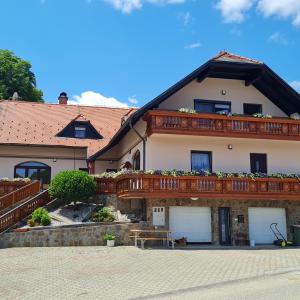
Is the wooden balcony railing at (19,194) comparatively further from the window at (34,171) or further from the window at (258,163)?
the window at (258,163)

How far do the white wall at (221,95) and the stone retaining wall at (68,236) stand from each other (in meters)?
6.88

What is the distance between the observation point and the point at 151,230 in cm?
1894

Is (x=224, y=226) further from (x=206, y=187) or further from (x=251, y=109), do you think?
(x=251, y=109)

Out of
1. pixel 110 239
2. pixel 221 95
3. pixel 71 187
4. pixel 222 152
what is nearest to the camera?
pixel 110 239

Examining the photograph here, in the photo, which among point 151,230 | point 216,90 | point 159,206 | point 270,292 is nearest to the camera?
point 270,292

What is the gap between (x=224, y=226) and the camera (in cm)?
2103

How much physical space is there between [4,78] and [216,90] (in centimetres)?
2805

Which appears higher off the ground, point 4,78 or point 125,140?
point 4,78

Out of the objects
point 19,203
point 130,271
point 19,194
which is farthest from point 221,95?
point 130,271

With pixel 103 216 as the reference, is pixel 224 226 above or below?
below

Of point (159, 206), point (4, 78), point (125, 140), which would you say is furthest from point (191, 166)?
point (4, 78)

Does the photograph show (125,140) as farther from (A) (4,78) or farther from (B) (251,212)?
(A) (4,78)

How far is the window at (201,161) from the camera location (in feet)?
72.3

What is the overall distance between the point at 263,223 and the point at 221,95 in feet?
22.5
